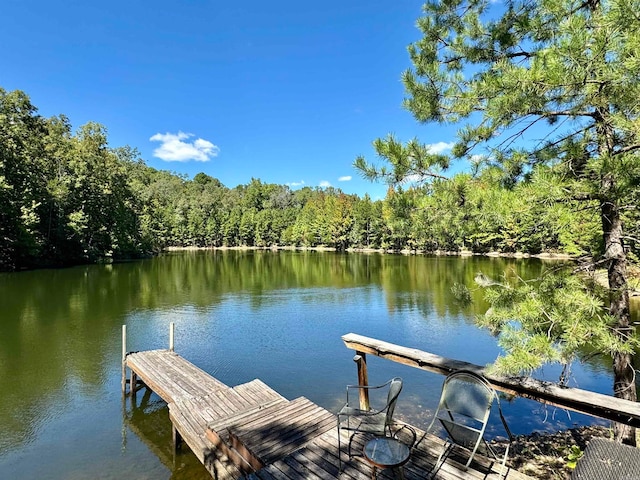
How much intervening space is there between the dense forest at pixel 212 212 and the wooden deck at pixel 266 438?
2.32 m

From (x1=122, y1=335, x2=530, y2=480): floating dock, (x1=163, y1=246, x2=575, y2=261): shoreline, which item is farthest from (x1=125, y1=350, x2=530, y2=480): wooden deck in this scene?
(x1=163, y1=246, x2=575, y2=261): shoreline

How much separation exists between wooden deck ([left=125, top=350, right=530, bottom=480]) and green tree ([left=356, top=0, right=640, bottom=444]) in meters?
1.98

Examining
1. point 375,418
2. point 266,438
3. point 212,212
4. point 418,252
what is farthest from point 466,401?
point 212,212

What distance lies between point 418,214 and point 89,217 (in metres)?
41.8

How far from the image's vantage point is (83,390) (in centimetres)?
855

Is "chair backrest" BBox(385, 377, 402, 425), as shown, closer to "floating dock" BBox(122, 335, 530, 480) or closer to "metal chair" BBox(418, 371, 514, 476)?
"metal chair" BBox(418, 371, 514, 476)

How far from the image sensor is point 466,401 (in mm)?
3113

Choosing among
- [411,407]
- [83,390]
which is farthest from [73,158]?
[411,407]

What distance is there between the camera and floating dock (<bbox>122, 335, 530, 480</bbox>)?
10.9 feet

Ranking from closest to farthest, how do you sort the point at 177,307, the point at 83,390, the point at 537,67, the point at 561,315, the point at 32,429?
the point at 537,67 < the point at 561,315 < the point at 32,429 < the point at 83,390 < the point at 177,307

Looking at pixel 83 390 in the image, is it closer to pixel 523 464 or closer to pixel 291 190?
pixel 523 464

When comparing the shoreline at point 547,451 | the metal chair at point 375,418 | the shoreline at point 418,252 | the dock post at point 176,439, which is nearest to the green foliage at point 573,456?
the shoreline at point 547,451

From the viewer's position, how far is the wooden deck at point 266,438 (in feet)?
10.9

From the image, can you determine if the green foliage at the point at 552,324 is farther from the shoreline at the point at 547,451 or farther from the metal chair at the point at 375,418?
the shoreline at the point at 547,451
